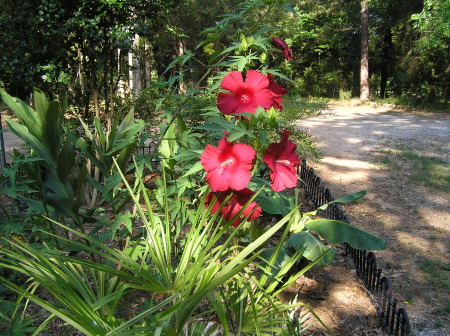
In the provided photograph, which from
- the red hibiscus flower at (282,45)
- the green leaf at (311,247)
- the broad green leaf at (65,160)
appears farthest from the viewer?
the green leaf at (311,247)

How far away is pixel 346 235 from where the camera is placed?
234cm

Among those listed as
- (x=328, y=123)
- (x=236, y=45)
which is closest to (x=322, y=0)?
(x=328, y=123)

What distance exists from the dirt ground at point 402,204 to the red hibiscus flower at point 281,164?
1.77 m

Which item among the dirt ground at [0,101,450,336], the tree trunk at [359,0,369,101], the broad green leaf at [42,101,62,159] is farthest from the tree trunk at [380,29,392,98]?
the broad green leaf at [42,101,62,159]

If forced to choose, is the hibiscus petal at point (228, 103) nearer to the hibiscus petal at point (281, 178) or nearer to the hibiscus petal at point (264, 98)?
the hibiscus petal at point (264, 98)

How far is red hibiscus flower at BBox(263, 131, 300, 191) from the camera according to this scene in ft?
5.74

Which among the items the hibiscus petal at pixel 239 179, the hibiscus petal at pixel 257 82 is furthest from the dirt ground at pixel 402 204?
the hibiscus petal at pixel 257 82

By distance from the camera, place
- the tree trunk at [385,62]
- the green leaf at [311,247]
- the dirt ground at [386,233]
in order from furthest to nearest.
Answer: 1. the tree trunk at [385,62]
2. the dirt ground at [386,233]
3. the green leaf at [311,247]

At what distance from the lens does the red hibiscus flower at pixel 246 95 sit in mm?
1739

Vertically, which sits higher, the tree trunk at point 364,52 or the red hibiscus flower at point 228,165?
the tree trunk at point 364,52

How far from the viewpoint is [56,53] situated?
15.8ft

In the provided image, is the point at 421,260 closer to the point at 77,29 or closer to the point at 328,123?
the point at 77,29

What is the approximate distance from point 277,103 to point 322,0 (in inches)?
877

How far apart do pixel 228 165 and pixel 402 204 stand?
4.61 meters
